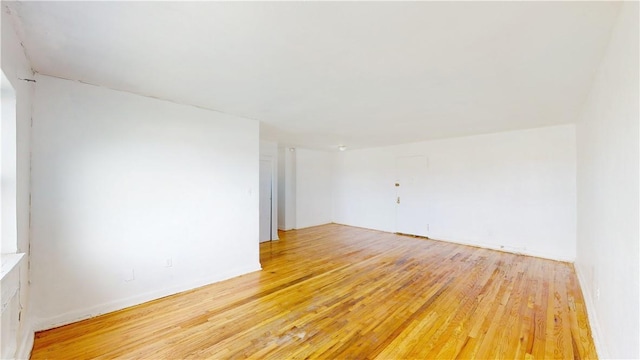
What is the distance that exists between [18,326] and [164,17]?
2.50 m

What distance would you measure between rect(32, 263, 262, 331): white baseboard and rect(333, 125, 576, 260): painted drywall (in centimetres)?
476

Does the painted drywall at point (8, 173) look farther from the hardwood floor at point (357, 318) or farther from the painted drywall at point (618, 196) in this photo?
the painted drywall at point (618, 196)

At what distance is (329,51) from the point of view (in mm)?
1877

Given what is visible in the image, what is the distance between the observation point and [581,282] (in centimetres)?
324

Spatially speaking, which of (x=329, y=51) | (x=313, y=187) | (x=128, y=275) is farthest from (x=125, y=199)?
(x=313, y=187)

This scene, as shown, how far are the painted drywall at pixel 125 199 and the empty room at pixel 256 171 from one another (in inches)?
0.6

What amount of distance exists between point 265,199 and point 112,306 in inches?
134

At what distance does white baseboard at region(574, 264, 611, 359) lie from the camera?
6.18ft

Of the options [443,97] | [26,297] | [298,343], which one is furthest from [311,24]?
[26,297]

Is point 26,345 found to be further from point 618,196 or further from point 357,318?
point 618,196

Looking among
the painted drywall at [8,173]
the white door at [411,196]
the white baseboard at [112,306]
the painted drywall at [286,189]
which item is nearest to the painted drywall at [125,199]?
the white baseboard at [112,306]

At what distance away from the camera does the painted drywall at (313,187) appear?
23.4ft

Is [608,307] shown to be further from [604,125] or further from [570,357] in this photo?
[604,125]

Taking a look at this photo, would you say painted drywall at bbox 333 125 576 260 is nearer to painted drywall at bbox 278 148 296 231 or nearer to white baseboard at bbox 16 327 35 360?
painted drywall at bbox 278 148 296 231
